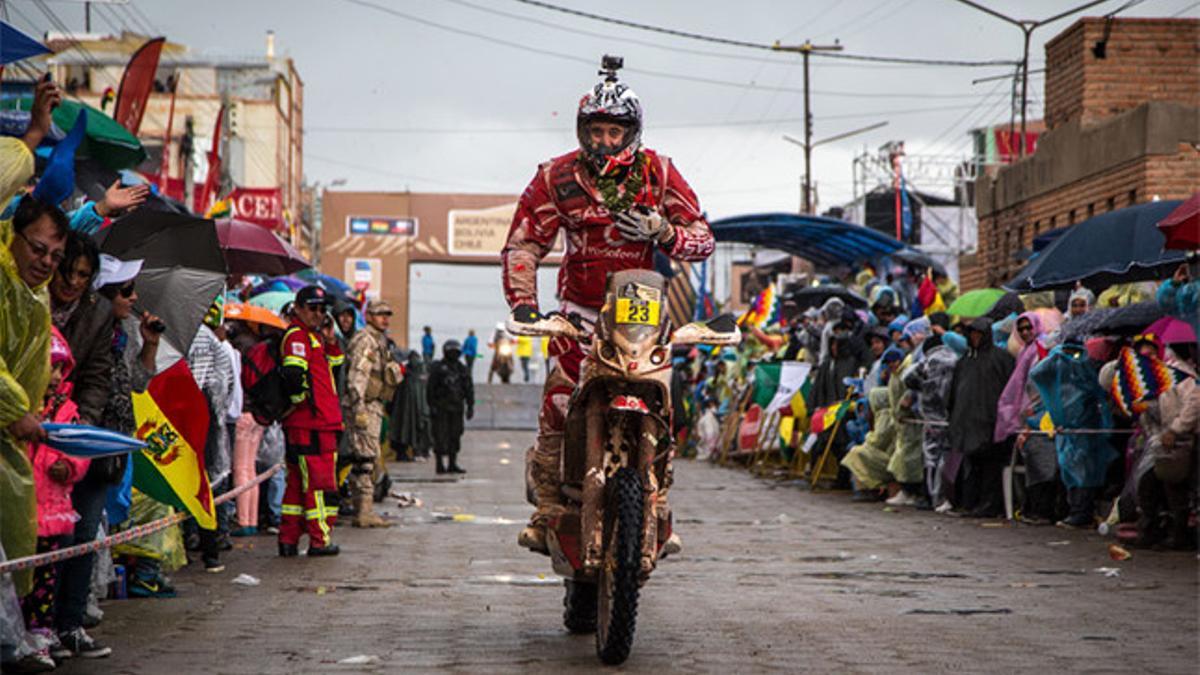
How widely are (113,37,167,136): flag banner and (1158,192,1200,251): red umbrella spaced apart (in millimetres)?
12114

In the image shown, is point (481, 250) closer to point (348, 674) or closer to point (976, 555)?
point (976, 555)

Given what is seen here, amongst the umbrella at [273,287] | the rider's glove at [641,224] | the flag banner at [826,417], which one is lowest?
the flag banner at [826,417]

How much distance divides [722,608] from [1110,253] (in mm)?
7467

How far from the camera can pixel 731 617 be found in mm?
9109

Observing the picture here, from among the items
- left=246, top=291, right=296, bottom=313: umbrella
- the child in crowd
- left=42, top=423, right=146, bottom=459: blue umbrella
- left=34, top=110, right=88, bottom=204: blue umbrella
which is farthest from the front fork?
left=246, top=291, right=296, bottom=313: umbrella

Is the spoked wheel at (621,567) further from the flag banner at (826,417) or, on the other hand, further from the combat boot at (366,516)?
the flag banner at (826,417)

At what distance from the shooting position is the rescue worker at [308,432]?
12.9 metres

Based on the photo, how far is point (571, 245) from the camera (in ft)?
27.6

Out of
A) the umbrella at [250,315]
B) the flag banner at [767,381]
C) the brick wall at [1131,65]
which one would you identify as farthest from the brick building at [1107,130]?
the umbrella at [250,315]

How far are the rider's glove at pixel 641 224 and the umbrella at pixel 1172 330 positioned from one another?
653 centimetres

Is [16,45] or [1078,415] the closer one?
[16,45]

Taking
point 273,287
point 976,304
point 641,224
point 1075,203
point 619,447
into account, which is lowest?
point 619,447

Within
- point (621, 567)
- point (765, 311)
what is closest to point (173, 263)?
point (621, 567)

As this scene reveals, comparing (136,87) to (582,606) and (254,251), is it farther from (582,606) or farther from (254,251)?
(582,606)
